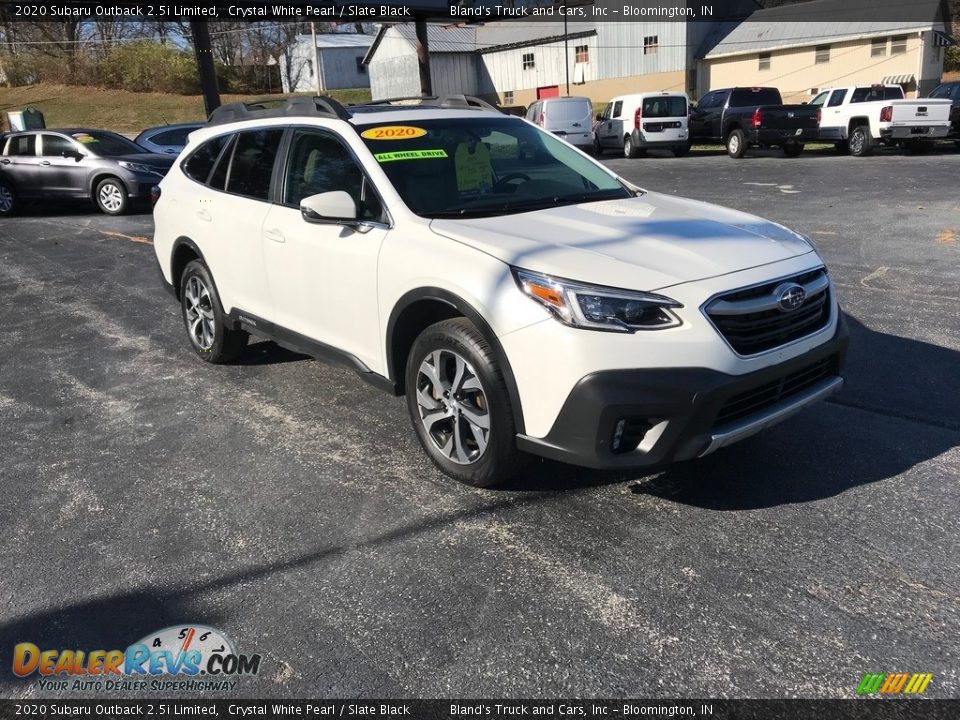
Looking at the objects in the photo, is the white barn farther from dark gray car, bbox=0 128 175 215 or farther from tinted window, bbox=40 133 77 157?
tinted window, bbox=40 133 77 157

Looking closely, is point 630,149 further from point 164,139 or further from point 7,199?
point 7,199

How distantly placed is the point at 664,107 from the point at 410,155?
823 inches

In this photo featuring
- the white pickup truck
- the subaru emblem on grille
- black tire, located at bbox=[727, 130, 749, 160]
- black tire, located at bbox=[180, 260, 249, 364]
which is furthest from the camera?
black tire, located at bbox=[727, 130, 749, 160]

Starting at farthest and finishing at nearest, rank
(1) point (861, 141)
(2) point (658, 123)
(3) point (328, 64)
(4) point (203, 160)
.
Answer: (3) point (328, 64) → (2) point (658, 123) → (1) point (861, 141) → (4) point (203, 160)

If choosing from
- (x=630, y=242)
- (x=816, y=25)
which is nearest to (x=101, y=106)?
(x=816, y=25)

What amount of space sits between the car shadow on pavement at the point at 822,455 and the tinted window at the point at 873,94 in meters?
17.6

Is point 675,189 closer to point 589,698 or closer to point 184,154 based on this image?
point 184,154

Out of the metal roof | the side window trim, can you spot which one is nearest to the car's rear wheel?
the side window trim

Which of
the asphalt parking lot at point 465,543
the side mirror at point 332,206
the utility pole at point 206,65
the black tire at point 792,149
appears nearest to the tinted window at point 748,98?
the black tire at point 792,149

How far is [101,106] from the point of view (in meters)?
43.7

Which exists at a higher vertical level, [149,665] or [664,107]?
[664,107]

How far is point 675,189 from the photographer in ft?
49.8

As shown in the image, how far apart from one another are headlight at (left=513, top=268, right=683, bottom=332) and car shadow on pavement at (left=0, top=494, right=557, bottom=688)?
4.21 ft

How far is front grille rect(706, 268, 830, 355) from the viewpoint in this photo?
3.24m
